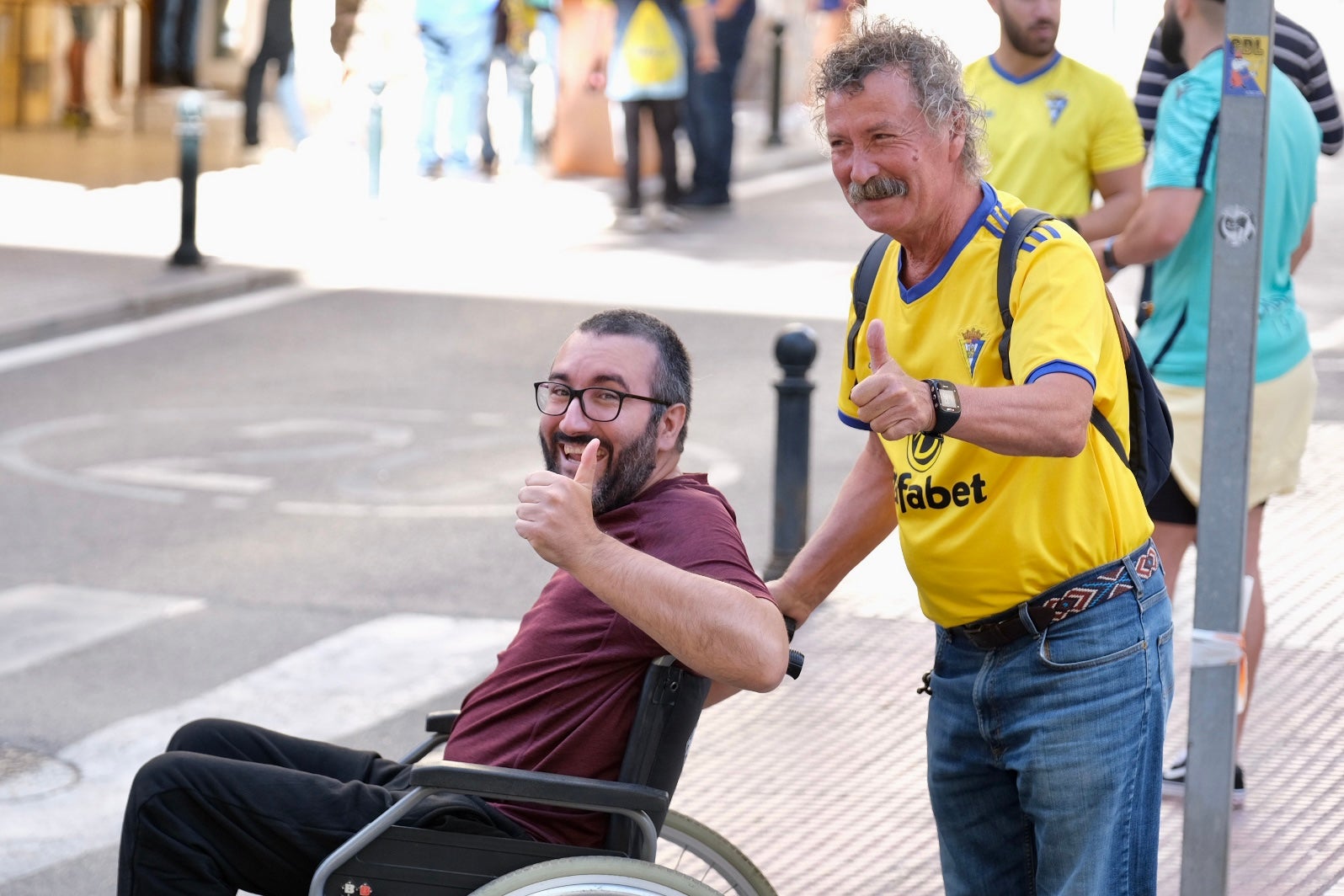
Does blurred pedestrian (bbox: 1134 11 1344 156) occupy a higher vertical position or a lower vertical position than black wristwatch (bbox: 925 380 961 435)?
higher

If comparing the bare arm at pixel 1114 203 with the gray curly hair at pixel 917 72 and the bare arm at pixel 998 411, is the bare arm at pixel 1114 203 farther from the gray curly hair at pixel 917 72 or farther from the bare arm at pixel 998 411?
the bare arm at pixel 998 411

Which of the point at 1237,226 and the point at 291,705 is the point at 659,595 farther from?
the point at 291,705

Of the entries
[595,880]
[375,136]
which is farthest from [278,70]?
[595,880]

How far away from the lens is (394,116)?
21250 millimetres

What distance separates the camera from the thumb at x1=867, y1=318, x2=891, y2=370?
121 inches

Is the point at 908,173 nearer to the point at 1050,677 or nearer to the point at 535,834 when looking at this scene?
the point at 1050,677

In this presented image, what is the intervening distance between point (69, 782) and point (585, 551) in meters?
2.87

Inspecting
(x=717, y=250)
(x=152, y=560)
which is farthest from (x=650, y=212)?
(x=152, y=560)

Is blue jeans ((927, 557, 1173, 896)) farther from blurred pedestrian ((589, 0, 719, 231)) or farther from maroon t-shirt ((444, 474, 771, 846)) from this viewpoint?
blurred pedestrian ((589, 0, 719, 231))

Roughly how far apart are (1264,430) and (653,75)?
10.4 metres

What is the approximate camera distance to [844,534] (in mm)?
3660

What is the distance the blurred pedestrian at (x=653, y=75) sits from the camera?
15.1 meters

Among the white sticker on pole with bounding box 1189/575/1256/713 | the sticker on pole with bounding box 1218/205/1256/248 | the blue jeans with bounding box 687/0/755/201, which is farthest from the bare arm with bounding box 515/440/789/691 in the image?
the blue jeans with bounding box 687/0/755/201

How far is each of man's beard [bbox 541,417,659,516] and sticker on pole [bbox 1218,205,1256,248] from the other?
3.41 ft
